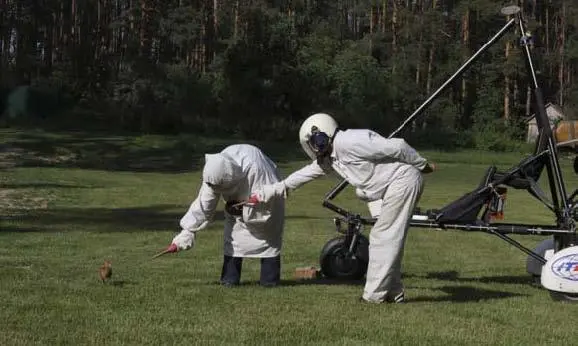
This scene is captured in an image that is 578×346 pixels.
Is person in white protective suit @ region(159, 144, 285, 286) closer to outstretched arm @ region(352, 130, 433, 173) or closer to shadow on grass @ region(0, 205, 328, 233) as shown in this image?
outstretched arm @ region(352, 130, 433, 173)

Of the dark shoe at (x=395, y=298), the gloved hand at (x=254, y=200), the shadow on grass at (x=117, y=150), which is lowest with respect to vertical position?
the shadow on grass at (x=117, y=150)

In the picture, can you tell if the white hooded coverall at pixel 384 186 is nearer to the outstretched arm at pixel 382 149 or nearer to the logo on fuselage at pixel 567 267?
the outstretched arm at pixel 382 149

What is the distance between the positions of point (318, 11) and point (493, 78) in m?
28.8

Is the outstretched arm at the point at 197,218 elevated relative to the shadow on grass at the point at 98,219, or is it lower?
elevated

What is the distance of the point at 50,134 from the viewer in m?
52.5

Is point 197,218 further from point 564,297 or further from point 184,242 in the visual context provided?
point 564,297

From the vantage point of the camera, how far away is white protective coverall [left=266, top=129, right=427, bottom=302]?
8.69m

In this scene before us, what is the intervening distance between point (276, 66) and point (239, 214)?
51.0m

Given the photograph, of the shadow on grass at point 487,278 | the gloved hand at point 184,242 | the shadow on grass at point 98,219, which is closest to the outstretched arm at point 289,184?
the gloved hand at point 184,242

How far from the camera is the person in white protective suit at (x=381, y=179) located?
8.69m

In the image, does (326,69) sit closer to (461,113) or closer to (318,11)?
(461,113)

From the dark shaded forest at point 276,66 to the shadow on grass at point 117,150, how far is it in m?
5.78

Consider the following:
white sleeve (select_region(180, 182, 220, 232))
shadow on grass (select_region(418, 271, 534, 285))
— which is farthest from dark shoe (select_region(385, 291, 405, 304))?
shadow on grass (select_region(418, 271, 534, 285))

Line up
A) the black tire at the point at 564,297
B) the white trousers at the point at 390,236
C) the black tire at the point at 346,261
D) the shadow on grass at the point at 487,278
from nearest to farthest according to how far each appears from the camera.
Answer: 1. the white trousers at the point at 390,236
2. the black tire at the point at 564,297
3. the black tire at the point at 346,261
4. the shadow on grass at the point at 487,278
